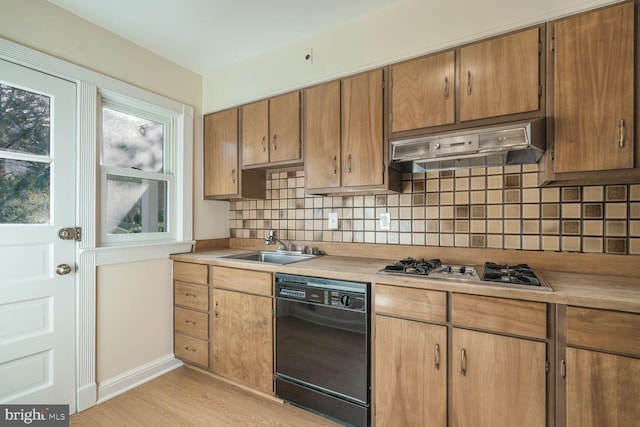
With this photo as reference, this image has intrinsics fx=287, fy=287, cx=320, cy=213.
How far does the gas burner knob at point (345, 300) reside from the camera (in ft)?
5.46

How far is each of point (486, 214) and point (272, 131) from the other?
1.69 m

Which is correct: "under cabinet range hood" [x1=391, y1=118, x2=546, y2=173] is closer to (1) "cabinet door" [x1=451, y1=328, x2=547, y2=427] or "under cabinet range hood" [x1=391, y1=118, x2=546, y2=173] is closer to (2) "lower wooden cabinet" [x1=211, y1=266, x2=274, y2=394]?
(1) "cabinet door" [x1=451, y1=328, x2=547, y2=427]

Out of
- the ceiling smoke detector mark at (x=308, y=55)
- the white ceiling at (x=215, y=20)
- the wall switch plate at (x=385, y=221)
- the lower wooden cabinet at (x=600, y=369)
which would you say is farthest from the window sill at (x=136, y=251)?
the lower wooden cabinet at (x=600, y=369)

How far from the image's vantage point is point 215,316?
88.0 inches

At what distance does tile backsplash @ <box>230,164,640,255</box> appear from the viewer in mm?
1596

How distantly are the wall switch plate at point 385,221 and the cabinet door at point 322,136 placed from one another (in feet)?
1.48

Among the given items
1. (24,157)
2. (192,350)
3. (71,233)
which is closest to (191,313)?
(192,350)

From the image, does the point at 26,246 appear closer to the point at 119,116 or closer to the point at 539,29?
the point at 119,116

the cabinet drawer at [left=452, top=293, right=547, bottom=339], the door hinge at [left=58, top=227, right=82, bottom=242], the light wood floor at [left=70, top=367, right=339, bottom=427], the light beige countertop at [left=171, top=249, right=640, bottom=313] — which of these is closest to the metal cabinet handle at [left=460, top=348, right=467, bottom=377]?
the cabinet drawer at [left=452, top=293, right=547, bottom=339]

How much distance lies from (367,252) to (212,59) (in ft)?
7.07

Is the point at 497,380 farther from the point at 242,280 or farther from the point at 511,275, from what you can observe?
the point at 242,280

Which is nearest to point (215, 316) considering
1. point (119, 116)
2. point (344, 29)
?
point (119, 116)

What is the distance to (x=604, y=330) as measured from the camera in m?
1.13

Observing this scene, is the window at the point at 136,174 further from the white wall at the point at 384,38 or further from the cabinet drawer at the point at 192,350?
the cabinet drawer at the point at 192,350
